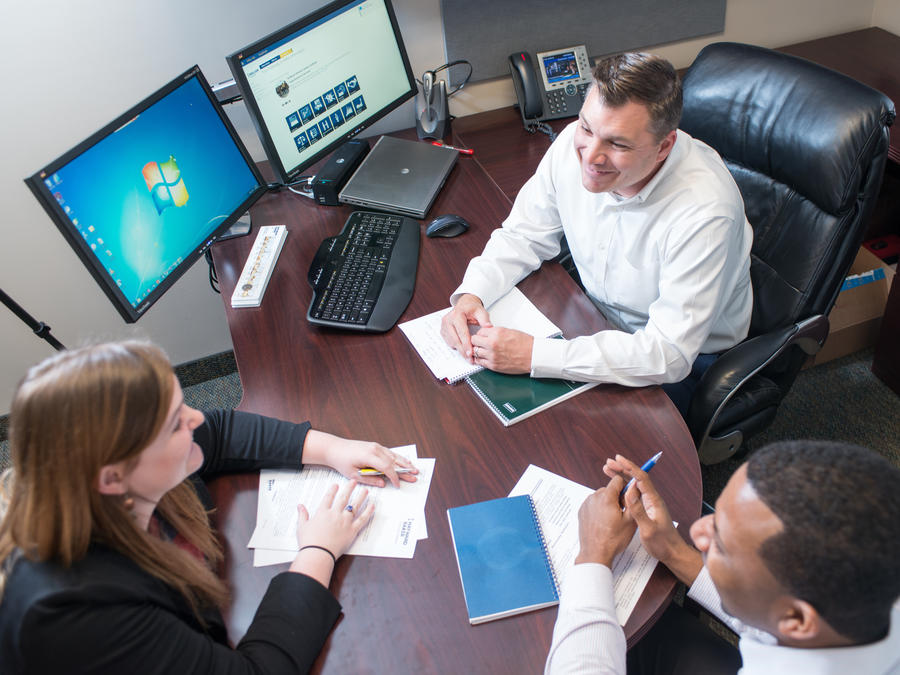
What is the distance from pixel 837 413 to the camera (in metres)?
2.00

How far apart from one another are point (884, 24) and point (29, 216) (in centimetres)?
283

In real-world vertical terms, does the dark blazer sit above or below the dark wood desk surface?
above

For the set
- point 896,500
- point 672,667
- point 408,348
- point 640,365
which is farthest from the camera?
point 408,348

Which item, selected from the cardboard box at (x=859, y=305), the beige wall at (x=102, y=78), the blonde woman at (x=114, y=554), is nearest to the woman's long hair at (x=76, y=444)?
the blonde woman at (x=114, y=554)

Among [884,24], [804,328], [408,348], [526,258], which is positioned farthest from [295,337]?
[884,24]

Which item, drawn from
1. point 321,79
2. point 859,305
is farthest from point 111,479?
point 859,305

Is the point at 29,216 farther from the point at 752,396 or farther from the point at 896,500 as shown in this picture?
the point at 896,500

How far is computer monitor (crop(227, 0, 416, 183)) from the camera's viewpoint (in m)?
1.52

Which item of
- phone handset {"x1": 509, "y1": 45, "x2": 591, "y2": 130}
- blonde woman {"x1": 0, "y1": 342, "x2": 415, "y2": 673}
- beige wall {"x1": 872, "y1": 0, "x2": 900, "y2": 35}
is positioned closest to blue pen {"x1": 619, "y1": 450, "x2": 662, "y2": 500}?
blonde woman {"x1": 0, "y1": 342, "x2": 415, "y2": 673}

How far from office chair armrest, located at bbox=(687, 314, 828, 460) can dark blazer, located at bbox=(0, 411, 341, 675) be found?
0.81m

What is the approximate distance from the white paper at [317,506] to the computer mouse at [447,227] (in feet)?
2.11

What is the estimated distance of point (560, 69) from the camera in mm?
2010

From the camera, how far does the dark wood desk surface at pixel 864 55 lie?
1.99 meters

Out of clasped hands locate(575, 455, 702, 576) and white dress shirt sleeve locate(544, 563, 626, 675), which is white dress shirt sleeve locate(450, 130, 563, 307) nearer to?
clasped hands locate(575, 455, 702, 576)
